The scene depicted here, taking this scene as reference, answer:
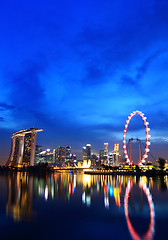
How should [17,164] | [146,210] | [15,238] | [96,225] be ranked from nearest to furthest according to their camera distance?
[15,238]
[96,225]
[146,210]
[17,164]

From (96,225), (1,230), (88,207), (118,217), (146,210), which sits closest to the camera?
(1,230)

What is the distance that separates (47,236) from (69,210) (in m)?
5.33

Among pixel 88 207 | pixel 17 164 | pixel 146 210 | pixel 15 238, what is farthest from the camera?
pixel 17 164

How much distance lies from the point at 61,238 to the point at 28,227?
2.21m

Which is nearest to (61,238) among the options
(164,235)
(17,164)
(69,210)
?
(164,235)

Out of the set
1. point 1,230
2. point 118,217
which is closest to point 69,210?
point 118,217

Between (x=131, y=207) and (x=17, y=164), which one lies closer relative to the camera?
(x=131, y=207)

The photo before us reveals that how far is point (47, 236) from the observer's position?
8953 mm

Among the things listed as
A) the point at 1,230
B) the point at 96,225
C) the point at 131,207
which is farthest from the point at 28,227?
the point at 131,207

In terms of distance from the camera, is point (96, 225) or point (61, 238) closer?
point (61, 238)

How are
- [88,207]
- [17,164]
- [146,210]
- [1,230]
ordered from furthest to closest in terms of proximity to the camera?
1. [17,164]
2. [88,207]
3. [146,210]
4. [1,230]

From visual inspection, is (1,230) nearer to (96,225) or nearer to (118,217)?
(96,225)

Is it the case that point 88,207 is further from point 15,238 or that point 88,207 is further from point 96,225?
point 15,238

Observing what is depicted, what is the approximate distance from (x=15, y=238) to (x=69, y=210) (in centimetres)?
598
